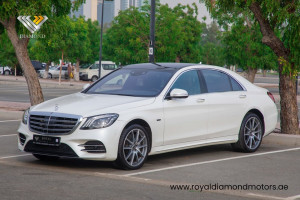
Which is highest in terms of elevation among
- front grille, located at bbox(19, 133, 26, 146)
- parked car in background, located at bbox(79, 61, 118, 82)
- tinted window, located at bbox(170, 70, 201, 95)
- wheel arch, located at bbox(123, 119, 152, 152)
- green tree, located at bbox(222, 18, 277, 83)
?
green tree, located at bbox(222, 18, 277, 83)

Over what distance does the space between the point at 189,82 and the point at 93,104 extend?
6.48ft

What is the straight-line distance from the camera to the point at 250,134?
1126cm

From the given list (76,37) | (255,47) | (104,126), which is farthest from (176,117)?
(76,37)

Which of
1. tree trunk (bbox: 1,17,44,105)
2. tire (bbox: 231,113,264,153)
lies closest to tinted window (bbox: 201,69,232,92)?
tire (bbox: 231,113,264,153)

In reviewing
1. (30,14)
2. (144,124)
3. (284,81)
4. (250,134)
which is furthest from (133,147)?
(30,14)

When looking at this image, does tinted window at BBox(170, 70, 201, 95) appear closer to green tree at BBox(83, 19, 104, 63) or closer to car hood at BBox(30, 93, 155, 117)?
car hood at BBox(30, 93, 155, 117)

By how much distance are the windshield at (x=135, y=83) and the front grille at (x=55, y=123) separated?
131 cm

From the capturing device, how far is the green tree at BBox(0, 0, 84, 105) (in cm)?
1822

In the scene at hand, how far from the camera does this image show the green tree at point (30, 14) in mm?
18219

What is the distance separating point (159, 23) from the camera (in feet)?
166

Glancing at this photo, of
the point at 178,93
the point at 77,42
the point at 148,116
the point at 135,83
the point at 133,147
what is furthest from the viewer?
the point at 77,42

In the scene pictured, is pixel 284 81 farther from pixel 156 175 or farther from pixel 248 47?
pixel 248 47

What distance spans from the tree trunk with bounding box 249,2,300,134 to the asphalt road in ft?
Answer: 6.87

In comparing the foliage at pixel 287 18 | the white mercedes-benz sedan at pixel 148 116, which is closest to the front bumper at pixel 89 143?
the white mercedes-benz sedan at pixel 148 116
